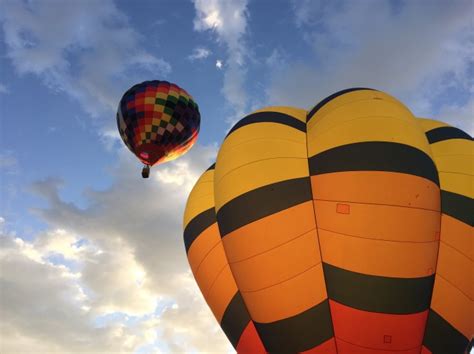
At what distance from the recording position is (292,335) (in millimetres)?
5457

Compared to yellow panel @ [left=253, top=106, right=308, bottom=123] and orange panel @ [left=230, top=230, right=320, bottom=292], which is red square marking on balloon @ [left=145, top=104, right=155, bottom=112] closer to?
yellow panel @ [left=253, top=106, right=308, bottom=123]

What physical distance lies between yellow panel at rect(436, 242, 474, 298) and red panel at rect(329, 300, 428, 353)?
61cm

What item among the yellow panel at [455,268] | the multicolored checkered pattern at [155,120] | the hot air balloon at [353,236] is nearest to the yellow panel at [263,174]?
the hot air balloon at [353,236]

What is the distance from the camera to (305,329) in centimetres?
539

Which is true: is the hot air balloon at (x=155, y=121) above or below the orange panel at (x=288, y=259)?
above

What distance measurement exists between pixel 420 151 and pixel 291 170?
67.6 inches

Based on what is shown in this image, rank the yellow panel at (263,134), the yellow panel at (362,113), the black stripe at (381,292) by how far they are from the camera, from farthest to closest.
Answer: the yellow panel at (263,134) → the yellow panel at (362,113) → the black stripe at (381,292)

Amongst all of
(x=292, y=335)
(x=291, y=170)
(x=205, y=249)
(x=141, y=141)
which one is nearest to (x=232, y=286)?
(x=205, y=249)

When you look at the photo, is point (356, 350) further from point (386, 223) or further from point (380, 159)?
point (380, 159)

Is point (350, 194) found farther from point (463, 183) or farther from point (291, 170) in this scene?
point (463, 183)

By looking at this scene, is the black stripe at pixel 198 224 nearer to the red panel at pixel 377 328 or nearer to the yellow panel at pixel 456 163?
the red panel at pixel 377 328

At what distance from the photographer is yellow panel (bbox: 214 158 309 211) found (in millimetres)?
5719

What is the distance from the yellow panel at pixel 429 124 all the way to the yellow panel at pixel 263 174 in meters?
2.23

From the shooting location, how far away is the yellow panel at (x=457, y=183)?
5652 mm
